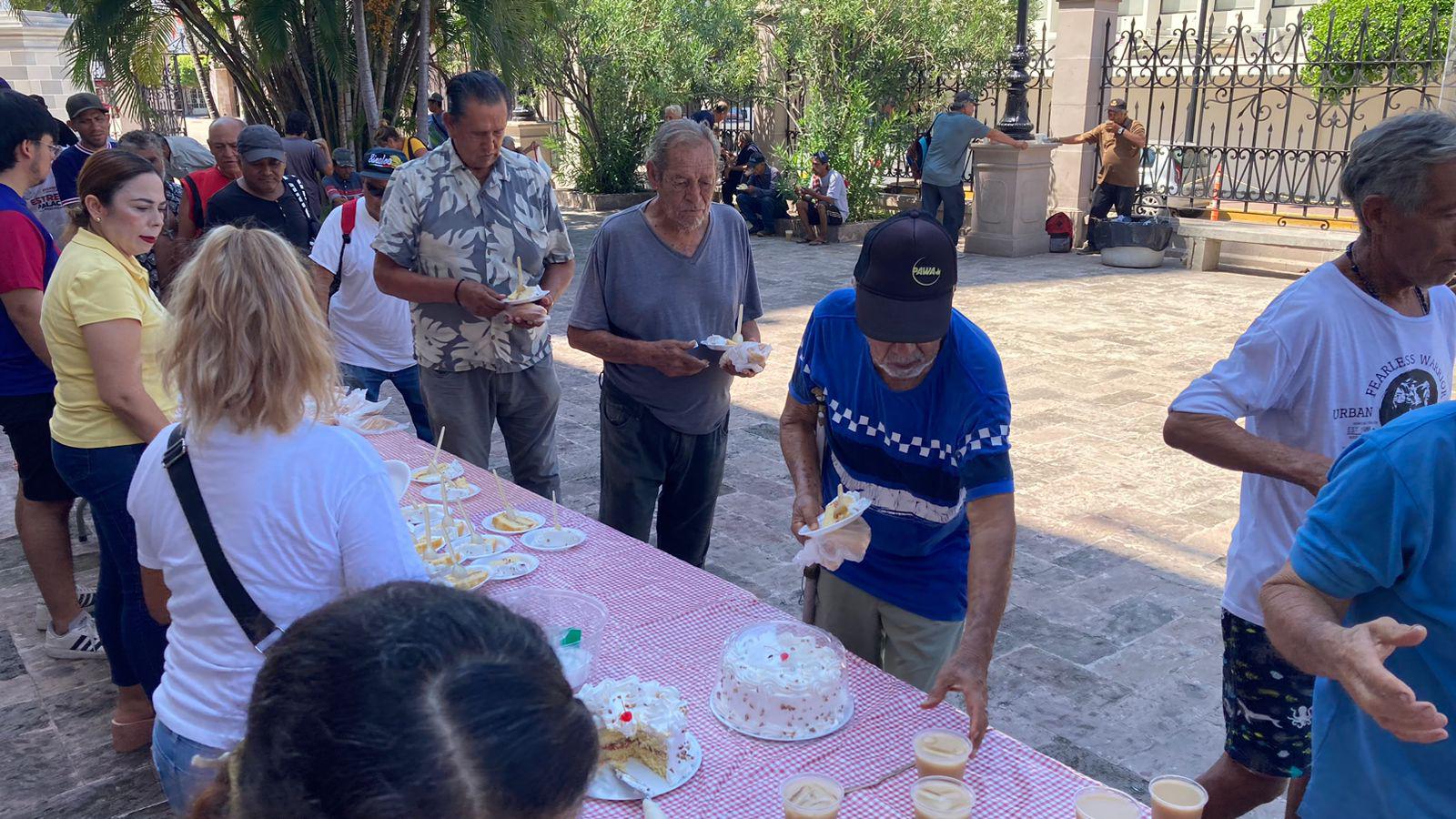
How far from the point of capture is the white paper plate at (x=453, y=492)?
3.46 meters

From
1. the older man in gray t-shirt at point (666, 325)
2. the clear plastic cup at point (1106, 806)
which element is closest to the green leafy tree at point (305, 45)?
the older man in gray t-shirt at point (666, 325)

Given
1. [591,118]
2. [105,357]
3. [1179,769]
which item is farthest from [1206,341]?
[591,118]

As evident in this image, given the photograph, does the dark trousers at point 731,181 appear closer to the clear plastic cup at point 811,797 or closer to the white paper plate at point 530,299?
the white paper plate at point 530,299

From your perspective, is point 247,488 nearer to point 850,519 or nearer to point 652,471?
point 850,519

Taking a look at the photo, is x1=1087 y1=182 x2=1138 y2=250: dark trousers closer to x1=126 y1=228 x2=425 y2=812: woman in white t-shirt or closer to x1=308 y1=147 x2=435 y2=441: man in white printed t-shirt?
x1=308 y1=147 x2=435 y2=441: man in white printed t-shirt

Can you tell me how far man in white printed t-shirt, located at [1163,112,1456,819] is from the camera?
2119mm

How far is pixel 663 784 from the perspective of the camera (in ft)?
6.46

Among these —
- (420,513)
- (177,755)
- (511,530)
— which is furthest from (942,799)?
(420,513)

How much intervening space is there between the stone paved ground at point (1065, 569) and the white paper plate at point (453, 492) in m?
1.21

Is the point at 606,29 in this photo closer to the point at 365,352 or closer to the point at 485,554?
the point at 365,352

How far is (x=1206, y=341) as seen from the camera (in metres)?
8.95

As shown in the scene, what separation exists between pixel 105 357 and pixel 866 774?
2413mm

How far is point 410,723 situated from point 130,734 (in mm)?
3058

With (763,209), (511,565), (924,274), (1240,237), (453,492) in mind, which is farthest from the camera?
(763,209)
